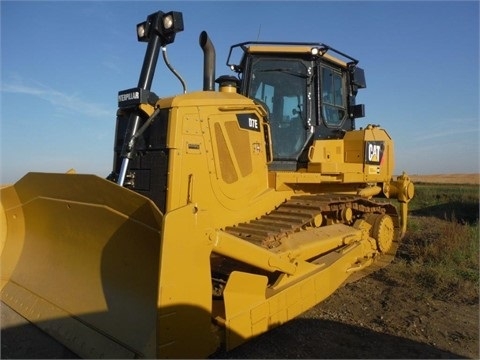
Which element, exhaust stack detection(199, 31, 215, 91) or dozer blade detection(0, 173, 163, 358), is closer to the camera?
dozer blade detection(0, 173, 163, 358)

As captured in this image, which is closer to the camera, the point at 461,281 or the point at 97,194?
the point at 97,194

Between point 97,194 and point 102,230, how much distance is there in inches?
13.5

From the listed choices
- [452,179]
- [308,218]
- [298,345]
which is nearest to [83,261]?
[298,345]

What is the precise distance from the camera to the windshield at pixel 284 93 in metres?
5.55

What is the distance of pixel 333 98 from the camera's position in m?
6.21

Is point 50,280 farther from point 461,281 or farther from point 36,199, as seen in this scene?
point 461,281

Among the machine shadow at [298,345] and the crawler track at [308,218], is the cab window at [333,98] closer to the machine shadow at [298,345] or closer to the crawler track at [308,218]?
the crawler track at [308,218]

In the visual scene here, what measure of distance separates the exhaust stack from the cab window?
1.67 metres

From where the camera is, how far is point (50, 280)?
404 cm

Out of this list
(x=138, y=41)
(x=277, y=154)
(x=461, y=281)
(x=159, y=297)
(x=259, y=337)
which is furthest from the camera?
(x=461, y=281)

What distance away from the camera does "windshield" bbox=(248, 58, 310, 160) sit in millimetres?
5551

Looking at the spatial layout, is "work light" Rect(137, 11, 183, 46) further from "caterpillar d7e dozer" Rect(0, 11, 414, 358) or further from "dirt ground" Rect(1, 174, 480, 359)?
"dirt ground" Rect(1, 174, 480, 359)

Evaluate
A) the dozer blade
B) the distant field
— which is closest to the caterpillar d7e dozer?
the dozer blade

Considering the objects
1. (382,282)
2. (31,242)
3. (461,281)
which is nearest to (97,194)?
(31,242)
